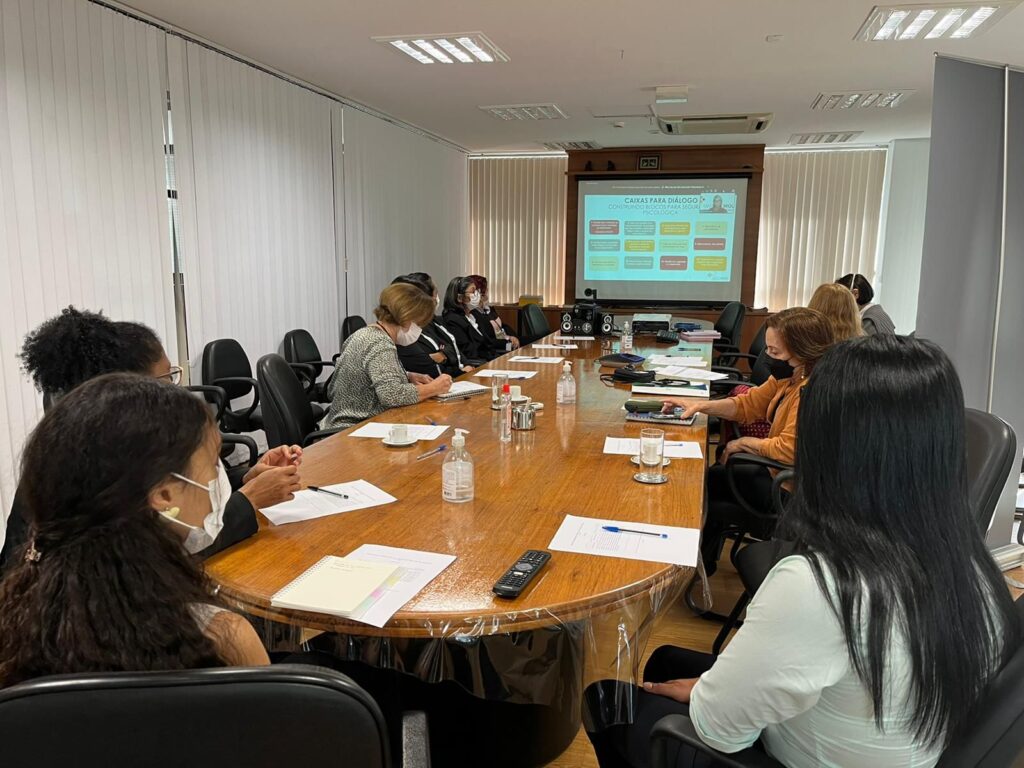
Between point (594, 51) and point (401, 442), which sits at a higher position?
point (594, 51)

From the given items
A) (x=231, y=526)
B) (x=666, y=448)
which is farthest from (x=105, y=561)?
(x=666, y=448)

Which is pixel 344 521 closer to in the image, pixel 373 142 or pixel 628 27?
pixel 628 27

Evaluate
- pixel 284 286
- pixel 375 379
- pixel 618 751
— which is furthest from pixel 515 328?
pixel 618 751

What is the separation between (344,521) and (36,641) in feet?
3.06

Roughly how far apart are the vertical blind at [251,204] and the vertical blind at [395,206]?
1.24ft

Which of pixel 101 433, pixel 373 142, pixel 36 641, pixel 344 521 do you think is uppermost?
pixel 373 142

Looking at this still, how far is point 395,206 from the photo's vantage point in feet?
23.3

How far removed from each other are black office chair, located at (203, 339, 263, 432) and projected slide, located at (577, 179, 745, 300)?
208 inches

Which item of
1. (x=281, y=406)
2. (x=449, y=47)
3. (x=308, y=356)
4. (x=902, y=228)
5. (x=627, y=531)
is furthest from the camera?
(x=902, y=228)

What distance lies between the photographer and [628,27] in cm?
397

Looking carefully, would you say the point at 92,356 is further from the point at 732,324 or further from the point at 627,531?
the point at 732,324

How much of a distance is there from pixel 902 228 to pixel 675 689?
8082 millimetres

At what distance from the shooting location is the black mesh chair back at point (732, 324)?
282 inches

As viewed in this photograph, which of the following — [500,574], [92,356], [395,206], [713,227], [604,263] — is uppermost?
[395,206]
